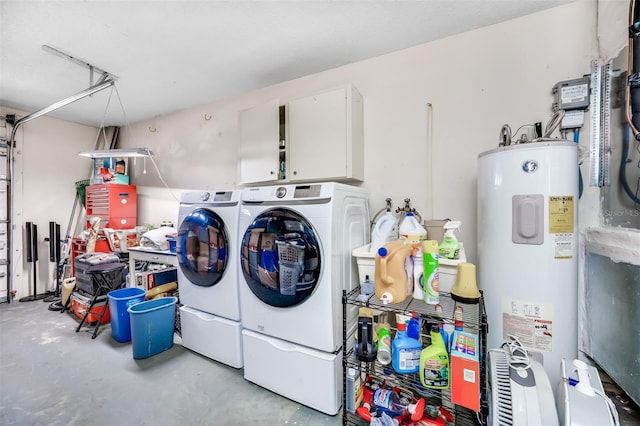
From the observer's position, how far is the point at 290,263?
156 cm

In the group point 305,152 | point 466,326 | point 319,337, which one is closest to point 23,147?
point 305,152

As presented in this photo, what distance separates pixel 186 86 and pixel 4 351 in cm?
294

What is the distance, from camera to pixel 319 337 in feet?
4.91

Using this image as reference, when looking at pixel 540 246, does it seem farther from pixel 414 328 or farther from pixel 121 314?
pixel 121 314

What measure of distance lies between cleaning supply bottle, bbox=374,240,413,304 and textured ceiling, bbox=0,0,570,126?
5.23 feet

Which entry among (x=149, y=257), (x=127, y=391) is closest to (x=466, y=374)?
(x=127, y=391)

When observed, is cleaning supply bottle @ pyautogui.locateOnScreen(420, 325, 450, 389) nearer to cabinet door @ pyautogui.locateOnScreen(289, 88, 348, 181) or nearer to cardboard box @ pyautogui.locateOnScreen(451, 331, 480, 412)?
cardboard box @ pyautogui.locateOnScreen(451, 331, 480, 412)

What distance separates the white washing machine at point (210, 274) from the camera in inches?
74.4

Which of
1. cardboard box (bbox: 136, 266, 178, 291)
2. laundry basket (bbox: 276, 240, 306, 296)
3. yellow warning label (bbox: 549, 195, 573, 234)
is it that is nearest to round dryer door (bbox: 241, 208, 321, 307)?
laundry basket (bbox: 276, 240, 306, 296)

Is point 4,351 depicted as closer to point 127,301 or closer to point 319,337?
point 127,301

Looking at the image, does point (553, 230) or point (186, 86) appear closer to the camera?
point (553, 230)

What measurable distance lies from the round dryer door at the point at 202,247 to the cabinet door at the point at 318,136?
789 millimetres

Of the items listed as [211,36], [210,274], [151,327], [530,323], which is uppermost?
[211,36]

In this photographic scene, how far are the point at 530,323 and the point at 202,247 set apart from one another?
85.9 inches
